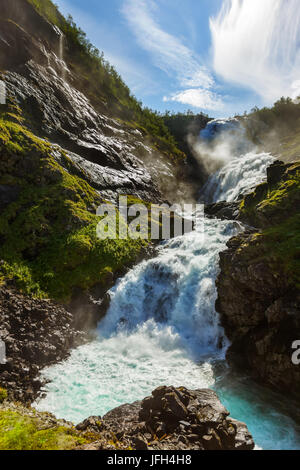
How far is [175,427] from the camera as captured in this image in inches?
295

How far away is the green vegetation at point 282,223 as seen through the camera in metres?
12.9

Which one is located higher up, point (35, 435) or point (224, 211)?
point (224, 211)

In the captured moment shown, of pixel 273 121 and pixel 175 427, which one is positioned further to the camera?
pixel 273 121

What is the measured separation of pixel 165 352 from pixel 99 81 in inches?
2919

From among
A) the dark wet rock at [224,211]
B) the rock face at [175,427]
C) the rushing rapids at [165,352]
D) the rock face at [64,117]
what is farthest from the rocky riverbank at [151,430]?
the rock face at [64,117]

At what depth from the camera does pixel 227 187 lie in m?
45.4

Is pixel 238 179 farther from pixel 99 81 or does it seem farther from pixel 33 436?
pixel 99 81

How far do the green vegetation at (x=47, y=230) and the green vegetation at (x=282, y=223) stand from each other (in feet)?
37.9

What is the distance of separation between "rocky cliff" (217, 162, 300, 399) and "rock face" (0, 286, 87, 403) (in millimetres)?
9819

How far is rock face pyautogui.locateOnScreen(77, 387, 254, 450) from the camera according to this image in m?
6.85

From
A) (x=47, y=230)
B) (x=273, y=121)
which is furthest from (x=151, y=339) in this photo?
(x=273, y=121)

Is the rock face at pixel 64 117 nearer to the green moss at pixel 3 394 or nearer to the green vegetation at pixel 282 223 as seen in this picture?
the green vegetation at pixel 282 223

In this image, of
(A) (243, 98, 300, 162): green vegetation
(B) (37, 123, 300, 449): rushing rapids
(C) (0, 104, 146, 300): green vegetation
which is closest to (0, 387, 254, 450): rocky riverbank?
(B) (37, 123, 300, 449): rushing rapids

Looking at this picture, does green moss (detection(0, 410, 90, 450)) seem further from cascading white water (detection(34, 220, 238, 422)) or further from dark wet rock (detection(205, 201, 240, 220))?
dark wet rock (detection(205, 201, 240, 220))
